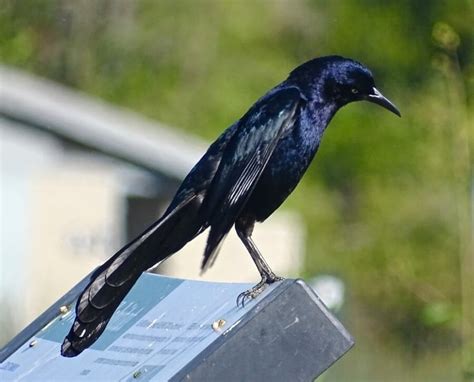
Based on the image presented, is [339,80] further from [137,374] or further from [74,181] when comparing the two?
[74,181]

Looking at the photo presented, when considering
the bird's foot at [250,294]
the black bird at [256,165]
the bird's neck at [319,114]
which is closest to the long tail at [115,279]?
the black bird at [256,165]

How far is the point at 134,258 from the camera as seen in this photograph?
13.3 ft

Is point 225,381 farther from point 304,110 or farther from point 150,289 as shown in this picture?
point 304,110

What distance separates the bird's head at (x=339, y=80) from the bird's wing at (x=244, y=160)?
0.49ft

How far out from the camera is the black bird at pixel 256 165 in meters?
4.42

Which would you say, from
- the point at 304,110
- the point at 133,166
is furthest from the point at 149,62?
the point at 304,110

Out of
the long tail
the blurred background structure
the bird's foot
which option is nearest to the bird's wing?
the long tail

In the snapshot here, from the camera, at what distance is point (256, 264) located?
4691 mm

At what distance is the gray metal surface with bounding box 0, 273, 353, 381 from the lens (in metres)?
3.28

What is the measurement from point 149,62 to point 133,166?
423 inches

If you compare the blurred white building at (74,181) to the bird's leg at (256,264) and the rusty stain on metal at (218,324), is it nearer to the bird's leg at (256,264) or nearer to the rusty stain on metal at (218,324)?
the bird's leg at (256,264)

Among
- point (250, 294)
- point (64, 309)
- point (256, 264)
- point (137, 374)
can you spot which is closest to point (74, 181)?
point (256, 264)

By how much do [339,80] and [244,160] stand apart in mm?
645

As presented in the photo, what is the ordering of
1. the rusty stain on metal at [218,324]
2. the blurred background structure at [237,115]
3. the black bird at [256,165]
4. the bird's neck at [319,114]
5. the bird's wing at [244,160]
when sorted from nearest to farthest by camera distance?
the rusty stain on metal at [218,324] → the black bird at [256,165] → the bird's wing at [244,160] → the bird's neck at [319,114] → the blurred background structure at [237,115]
